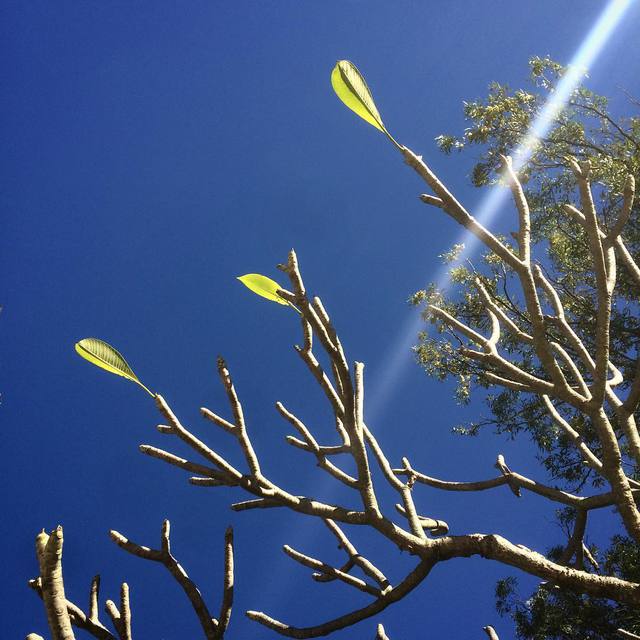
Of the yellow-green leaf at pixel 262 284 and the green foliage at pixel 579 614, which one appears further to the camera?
the green foliage at pixel 579 614

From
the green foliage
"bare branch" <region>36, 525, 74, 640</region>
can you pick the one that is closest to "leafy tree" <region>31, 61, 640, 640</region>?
"bare branch" <region>36, 525, 74, 640</region>

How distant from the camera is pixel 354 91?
51.1 inches

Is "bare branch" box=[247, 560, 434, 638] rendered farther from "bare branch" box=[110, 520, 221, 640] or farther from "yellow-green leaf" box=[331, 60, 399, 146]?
"yellow-green leaf" box=[331, 60, 399, 146]

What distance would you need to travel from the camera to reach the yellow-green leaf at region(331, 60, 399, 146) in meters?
1.31

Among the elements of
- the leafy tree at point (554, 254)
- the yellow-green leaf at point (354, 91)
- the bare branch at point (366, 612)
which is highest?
the leafy tree at point (554, 254)

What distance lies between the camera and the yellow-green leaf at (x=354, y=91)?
131 cm

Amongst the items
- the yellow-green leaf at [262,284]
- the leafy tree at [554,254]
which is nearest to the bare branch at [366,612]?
the yellow-green leaf at [262,284]

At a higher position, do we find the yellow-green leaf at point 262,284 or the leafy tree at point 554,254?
the leafy tree at point 554,254

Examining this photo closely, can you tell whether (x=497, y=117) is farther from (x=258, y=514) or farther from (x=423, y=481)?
(x=258, y=514)

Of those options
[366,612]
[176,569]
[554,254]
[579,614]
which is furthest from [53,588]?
[554,254]

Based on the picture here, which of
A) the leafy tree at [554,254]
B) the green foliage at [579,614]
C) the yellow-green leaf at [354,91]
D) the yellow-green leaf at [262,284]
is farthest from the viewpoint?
the leafy tree at [554,254]

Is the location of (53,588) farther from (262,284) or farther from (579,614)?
(579,614)

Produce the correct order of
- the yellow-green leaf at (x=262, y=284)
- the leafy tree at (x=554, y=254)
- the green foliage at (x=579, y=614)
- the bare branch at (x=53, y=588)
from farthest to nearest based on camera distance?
the leafy tree at (x=554, y=254) → the green foliage at (x=579, y=614) → the yellow-green leaf at (x=262, y=284) → the bare branch at (x=53, y=588)

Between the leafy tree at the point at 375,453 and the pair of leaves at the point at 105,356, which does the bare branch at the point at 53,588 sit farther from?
the pair of leaves at the point at 105,356
